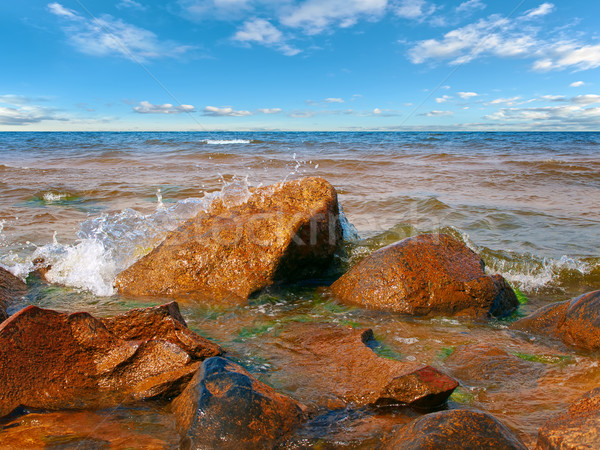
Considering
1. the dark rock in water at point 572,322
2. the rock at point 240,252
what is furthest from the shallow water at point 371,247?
the rock at point 240,252

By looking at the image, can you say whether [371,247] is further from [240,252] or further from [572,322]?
[572,322]

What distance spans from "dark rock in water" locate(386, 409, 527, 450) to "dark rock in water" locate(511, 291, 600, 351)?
177cm

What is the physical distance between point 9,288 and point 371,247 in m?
4.22

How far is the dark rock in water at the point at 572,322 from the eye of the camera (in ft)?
10.6

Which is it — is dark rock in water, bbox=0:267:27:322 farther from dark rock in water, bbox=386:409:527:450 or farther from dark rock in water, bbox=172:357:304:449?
dark rock in water, bbox=386:409:527:450

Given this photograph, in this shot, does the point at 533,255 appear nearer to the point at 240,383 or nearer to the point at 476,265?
the point at 476,265

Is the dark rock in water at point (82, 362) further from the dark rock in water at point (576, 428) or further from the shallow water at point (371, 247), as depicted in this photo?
the dark rock in water at point (576, 428)

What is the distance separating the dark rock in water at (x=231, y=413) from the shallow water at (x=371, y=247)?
17 cm

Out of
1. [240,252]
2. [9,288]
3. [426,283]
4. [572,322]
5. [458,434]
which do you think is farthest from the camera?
[240,252]

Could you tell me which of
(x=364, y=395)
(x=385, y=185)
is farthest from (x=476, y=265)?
(x=385, y=185)

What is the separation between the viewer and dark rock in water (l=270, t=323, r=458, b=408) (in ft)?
8.05

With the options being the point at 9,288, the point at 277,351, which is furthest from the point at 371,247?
the point at 9,288

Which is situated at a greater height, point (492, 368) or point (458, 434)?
point (458, 434)

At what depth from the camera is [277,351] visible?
3223 mm
